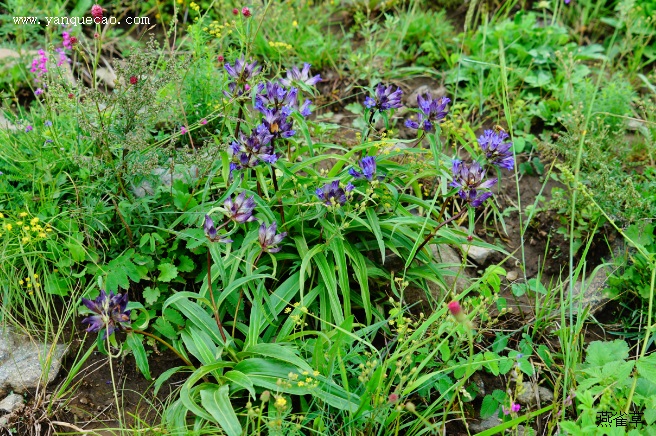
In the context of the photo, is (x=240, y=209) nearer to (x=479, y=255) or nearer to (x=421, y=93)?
(x=479, y=255)

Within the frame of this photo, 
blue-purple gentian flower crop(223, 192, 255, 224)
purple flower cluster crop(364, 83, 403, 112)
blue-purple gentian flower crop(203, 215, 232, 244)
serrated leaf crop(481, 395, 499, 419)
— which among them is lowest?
→ serrated leaf crop(481, 395, 499, 419)

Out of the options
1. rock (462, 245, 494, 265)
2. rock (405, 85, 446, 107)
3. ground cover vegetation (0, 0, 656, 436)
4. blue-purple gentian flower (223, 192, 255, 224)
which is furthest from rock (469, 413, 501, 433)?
rock (405, 85, 446, 107)

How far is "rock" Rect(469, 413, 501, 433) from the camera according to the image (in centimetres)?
265

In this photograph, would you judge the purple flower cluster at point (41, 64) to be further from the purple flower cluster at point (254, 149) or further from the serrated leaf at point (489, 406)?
the serrated leaf at point (489, 406)

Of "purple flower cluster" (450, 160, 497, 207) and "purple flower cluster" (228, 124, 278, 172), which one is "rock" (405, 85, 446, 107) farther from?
"purple flower cluster" (228, 124, 278, 172)

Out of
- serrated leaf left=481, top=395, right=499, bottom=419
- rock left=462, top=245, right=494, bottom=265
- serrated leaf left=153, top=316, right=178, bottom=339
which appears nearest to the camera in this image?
serrated leaf left=481, top=395, right=499, bottom=419

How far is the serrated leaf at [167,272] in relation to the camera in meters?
2.77

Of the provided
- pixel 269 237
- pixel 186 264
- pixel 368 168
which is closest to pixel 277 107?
pixel 368 168

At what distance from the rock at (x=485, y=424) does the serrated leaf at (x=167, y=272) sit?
4.47 feet

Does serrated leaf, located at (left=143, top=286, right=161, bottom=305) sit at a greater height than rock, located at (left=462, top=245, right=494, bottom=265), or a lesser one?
lesser

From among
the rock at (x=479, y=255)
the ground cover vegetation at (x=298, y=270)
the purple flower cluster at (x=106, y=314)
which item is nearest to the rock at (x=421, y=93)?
the ground cover vegetation at (x=298, y=270)

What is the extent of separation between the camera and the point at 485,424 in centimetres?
266

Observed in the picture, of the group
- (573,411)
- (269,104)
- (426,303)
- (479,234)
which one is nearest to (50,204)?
(269,104)

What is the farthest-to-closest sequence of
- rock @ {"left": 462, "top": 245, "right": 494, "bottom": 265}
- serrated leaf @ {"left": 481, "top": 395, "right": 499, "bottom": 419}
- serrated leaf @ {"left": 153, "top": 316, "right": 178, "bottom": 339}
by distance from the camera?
1. rock @ {"left": 462, "top": 245, "right": 494, "bottom": 265}
2. serrated leaf @ {"left": 153, "top": 316, "right": 178, "bottom": 339}
3. serrated leaf @ {"left": 481, "top": 395, "right": 499, "bottom": 419}
